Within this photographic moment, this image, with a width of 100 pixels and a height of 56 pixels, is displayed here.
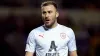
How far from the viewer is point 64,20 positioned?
6.87m

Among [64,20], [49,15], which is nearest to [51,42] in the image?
[49,15]

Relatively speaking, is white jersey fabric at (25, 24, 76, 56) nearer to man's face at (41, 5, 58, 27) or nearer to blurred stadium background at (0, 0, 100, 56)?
man's face at (41, 5, 58, 27)

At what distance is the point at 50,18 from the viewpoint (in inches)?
186

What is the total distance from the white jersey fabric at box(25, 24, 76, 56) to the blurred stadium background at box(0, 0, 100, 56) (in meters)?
1.93

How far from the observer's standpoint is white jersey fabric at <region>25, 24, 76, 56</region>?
15.4ft

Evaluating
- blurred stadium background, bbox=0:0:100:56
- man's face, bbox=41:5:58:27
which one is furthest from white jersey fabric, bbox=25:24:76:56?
blurred stadium background, bbox=0:0:100:56

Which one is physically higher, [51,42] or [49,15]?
[49,15]

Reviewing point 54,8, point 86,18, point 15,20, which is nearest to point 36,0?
point 15,20

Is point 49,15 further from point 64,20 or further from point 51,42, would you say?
point 64,20

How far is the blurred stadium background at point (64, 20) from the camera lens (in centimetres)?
684

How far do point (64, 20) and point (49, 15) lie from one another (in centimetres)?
216

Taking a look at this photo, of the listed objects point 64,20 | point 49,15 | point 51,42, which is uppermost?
point 49,15

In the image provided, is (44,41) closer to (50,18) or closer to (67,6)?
(50,18)

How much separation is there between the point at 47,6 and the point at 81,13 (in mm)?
2420
